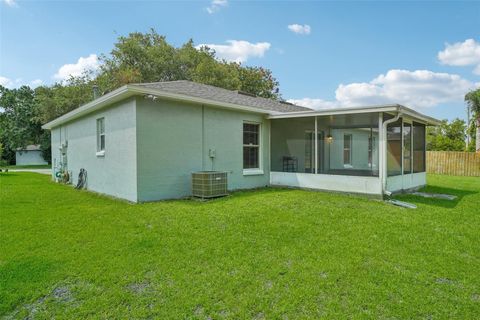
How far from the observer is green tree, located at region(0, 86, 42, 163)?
1246 inches

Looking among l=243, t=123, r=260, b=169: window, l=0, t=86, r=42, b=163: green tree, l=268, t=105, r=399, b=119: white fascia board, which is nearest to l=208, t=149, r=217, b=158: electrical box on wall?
l=243, t=123, r=260, b=169: window

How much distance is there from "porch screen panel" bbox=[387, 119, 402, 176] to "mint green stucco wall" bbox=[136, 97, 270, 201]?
4149 mm

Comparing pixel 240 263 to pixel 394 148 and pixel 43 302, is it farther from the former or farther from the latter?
pixel 394 148

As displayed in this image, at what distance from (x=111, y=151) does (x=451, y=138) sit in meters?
25.1

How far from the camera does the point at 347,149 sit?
9375 mm

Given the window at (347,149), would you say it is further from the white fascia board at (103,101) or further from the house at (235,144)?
the white fascia board at (103,101)

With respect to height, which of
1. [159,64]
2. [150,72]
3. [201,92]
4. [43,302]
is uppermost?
[159,64]

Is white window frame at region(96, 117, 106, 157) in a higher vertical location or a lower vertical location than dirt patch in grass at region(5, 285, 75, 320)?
higher

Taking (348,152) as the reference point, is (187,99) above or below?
above

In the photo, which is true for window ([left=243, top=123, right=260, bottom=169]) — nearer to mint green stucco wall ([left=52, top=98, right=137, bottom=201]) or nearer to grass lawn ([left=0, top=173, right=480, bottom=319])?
grass lawn ([left=0, top=173, right=480, bottom=319])

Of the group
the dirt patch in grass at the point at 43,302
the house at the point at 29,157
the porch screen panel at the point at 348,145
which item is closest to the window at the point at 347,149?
the porch screen panel at the point at 348,145

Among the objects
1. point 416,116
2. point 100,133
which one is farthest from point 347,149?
point 100,133

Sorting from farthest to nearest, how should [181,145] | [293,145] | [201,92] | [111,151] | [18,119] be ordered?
1. [18,119]
2. [293,145]
3. [201,92]
4. [111,151]
5. [181,145]

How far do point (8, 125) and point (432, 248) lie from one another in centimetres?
3999
